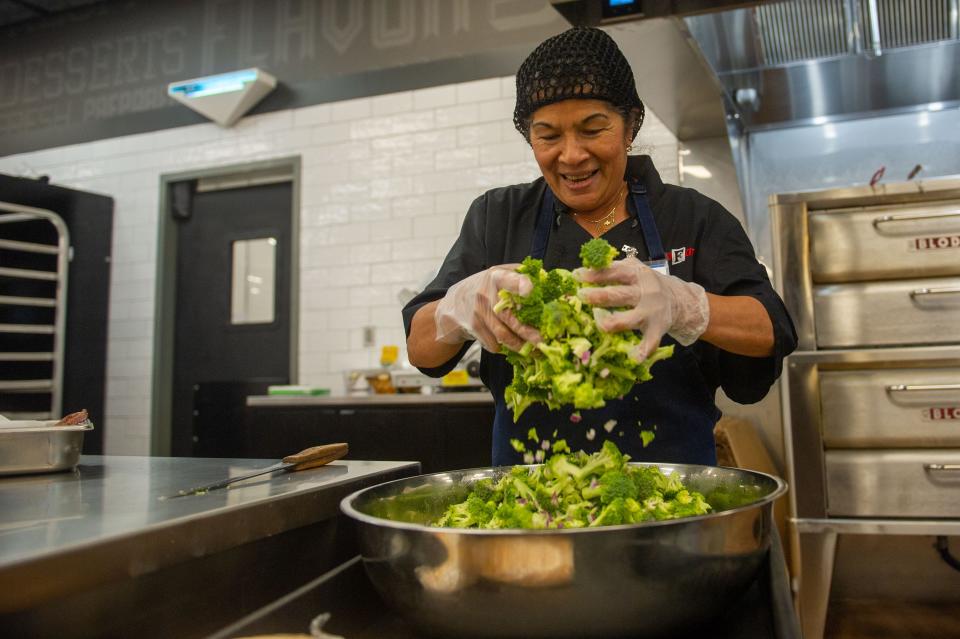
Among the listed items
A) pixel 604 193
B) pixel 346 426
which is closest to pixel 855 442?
pixel 604 193

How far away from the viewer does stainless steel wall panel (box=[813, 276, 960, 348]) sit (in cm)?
239

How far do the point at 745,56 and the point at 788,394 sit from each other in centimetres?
135

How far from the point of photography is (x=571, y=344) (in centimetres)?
95

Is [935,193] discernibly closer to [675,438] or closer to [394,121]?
[675,438]

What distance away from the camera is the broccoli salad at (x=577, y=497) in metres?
0.86

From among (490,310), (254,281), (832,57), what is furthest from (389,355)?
(490,310)

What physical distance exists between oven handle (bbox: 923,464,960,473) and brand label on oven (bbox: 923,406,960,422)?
14 centimetres

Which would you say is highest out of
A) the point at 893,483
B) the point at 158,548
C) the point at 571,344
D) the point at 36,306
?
the point at 36,306

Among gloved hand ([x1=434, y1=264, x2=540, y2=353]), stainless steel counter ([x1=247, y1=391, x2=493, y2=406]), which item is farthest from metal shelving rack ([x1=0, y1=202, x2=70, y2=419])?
gloved hand ([x1=434, y1=264, x2=540, y2=353])

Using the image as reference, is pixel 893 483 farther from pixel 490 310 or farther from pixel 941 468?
pixel 490 310

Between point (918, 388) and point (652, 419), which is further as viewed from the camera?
point (918, 388)

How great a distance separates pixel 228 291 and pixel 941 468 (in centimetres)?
404

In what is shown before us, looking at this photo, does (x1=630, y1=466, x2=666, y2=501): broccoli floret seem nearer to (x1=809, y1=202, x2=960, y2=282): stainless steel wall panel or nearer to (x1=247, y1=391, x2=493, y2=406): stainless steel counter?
(x1=809, y1=202, x2=960, y2=282): stainless steel wall panel

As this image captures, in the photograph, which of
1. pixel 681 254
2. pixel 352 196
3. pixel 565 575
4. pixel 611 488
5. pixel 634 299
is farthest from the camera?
pixel 352 196
